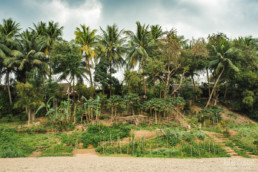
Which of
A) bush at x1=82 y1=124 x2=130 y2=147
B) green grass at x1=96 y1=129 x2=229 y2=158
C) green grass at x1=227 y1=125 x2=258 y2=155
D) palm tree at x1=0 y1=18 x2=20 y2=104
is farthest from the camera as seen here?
palm tree at x1=0 y1=18 x2=20 y2=104

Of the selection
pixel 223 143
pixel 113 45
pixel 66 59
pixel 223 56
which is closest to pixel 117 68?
pixel 113 45

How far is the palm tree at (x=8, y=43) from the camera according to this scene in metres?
19.1

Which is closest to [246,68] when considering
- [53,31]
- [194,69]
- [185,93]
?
[194,69]

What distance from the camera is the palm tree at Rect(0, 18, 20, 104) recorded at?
62.8 feet

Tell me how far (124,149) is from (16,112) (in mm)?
16100

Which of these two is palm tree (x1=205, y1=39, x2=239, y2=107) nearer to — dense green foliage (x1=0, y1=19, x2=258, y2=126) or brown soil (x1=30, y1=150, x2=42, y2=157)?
dense green foliage (x1=0, y1=19, x2=258, y2=126)

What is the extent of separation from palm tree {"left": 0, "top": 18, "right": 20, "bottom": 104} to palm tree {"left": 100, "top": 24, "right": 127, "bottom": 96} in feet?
32.2

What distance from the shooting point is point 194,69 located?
21812 mm

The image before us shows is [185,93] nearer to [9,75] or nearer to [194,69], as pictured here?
[194,69]

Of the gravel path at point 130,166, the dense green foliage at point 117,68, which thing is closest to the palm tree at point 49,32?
the dense green foliage at point 117,68

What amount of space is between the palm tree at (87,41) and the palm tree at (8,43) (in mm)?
6840

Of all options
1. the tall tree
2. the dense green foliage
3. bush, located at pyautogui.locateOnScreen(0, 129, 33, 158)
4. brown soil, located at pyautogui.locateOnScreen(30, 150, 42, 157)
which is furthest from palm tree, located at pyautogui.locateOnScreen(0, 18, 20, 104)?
brown soil, located at pyautogui.locateOnScreen(30, 150, 42, 157)

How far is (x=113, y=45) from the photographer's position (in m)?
21.3

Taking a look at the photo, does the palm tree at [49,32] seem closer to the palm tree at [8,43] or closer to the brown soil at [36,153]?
the palm tree at [8,43]
